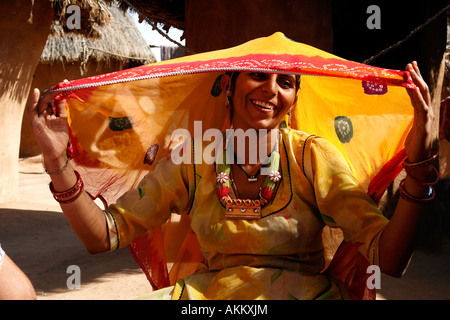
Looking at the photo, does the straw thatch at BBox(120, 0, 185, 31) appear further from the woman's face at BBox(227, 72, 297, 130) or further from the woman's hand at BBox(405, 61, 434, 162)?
the woman's hand at BBox(405, 61, 434, 162)

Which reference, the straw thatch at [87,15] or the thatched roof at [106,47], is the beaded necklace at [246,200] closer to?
the straw thatch at [87,15]

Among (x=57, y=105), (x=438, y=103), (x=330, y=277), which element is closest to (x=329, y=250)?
(x=330, y=277)

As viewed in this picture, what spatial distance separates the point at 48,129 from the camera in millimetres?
1682

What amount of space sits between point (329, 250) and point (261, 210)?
0.58m

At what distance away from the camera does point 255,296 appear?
1.71 metres

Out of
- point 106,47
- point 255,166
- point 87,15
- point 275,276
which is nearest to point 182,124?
point 255,166

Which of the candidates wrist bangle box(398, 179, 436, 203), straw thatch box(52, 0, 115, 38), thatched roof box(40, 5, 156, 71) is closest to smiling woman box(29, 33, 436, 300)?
wrist bangle box(398, 179, 436, 203)

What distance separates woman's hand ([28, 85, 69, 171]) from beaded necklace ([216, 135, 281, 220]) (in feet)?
2.02

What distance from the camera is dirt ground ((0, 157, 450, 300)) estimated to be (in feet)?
13.1

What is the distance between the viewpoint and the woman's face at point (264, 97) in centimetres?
182

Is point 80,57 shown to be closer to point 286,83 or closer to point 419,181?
point 286,83

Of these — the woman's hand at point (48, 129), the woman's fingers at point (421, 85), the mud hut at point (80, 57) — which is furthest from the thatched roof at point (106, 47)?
the woman's fingers at point (421, 85)

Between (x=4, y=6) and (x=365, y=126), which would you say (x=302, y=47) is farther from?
(x=4, y=6)

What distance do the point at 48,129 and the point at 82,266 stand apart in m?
3.39
